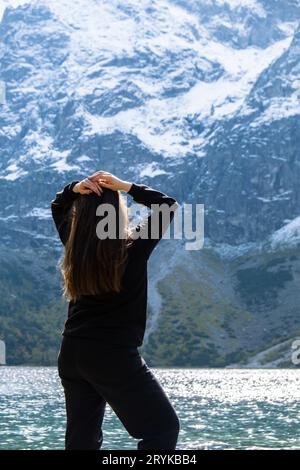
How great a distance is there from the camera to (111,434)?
52.8m

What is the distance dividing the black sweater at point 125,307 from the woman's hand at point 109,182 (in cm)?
22

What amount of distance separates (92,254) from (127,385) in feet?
4.64

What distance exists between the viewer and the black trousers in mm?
7918

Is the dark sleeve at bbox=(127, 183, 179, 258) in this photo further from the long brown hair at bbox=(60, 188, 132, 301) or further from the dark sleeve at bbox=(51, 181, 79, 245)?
the dark sleeve at bbox=(51, 181, 79, 245)

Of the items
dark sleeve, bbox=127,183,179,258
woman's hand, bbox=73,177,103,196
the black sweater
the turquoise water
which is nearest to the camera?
the black sweater

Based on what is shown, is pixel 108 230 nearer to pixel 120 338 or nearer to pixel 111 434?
pixel 120 338

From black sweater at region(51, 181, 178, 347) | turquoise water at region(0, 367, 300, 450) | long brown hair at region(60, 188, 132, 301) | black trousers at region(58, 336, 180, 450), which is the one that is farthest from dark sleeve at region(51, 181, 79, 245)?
turquoise water at region(0, 367, 300, 450)

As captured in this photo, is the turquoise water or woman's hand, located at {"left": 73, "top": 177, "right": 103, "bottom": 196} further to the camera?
the turquoise water

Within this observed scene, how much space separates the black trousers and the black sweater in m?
0.11

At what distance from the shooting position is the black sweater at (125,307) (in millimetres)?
8148

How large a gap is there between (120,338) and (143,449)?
1.14 meters

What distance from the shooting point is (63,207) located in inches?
364

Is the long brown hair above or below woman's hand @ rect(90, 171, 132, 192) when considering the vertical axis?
below

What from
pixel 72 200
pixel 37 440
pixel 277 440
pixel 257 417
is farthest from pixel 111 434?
pixel 72 200
